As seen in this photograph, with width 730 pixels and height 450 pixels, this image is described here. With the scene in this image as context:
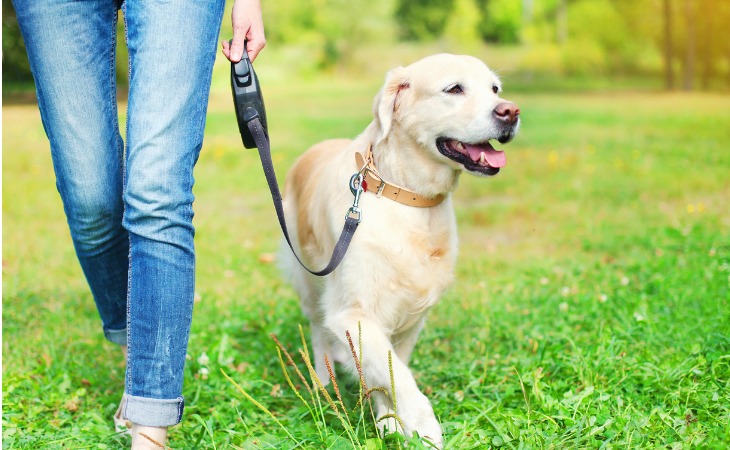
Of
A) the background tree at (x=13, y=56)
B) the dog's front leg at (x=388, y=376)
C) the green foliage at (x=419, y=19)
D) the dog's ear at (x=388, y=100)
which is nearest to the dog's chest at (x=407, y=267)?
the dog's front leg at (x=388, y=376)

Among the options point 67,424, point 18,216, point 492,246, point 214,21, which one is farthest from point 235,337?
point 18,216

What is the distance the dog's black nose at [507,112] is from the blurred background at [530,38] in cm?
1366

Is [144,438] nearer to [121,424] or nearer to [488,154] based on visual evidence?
[121,424]

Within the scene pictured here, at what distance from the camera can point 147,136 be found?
2.02 m

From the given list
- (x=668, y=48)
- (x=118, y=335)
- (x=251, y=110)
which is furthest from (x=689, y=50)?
(x=118, y=335)

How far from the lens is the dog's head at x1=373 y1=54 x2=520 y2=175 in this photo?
2521mm

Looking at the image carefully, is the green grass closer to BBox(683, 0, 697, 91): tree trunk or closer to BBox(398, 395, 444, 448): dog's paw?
BBox(398, 395, 444, 448): dog's paw

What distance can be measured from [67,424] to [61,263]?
93.4 inches

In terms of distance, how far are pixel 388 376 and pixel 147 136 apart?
3.11 ft

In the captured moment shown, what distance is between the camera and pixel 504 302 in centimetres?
379

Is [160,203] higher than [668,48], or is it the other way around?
[160,203]

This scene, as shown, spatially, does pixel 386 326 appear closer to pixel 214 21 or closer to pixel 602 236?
pixel 214 21

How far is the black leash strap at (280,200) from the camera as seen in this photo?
2.32 m

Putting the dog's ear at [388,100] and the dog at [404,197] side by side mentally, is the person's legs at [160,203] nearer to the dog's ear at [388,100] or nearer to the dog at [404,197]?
the dog at [404,197]
